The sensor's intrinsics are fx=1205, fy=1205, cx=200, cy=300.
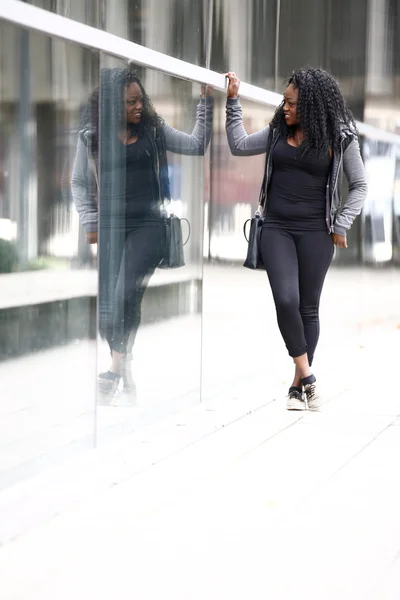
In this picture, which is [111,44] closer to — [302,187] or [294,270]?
[302,187]

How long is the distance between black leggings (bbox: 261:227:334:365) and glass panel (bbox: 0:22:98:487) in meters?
1.47

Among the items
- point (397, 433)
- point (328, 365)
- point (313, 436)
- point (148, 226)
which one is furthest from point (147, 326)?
point (328, 365)

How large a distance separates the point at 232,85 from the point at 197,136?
0.43 m

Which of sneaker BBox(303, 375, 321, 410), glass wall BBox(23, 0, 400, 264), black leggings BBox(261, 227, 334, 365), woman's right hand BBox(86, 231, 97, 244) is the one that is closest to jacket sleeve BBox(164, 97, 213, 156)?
glass wall BBox(23, 0, 400, 264)

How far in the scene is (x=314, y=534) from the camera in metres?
4.05

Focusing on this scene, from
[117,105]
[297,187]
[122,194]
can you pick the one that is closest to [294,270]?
[297,187]

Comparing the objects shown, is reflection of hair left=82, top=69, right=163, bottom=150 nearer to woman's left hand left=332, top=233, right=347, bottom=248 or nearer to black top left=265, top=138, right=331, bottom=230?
black top left=265, top=138, right=331, bottom=230

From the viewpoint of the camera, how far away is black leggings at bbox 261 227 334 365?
651 cm

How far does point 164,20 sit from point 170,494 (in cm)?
255

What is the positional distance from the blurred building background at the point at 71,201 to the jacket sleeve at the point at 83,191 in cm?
7

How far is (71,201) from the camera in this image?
5.07m

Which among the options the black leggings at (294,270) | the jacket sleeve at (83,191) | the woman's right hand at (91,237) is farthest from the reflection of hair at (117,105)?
the black leggings at (294,270)

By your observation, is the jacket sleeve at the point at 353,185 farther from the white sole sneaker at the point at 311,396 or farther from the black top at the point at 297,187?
the white sole sneaker at the point at 311,396

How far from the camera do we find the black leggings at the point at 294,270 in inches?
256
